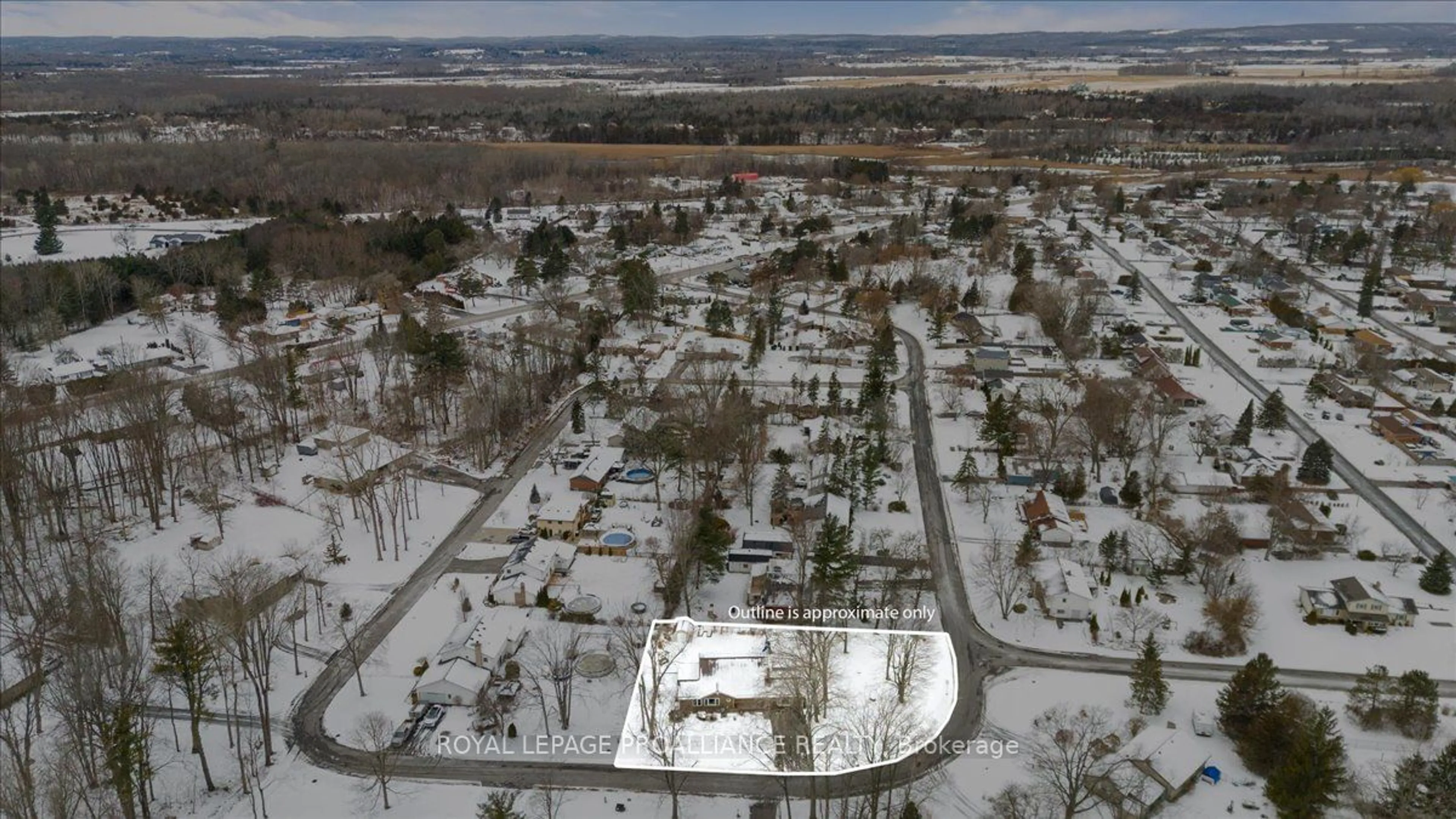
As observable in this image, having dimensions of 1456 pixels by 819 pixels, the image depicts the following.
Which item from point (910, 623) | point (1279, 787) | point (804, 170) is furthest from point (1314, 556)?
point (804, 170)

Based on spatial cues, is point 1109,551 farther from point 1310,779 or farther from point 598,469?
point 598,469

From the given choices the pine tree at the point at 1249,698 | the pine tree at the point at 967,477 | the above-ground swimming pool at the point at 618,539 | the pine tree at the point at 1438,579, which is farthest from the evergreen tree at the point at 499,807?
the pine tree at the point at 1438,579

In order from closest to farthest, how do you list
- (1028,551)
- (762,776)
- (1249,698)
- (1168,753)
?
(762,776) → (1168,753) → (1249,698) → (1028,551)

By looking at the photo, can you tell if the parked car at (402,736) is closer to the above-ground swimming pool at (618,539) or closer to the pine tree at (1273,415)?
the above-ground swimming pool at (618,539)

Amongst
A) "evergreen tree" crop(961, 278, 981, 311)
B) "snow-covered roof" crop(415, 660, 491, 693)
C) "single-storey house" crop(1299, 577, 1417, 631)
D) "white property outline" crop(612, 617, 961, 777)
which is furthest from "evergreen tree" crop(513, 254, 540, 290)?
"single-storey house" crop(1299, 577, 1417, 631)

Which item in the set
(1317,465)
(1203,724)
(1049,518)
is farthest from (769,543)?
(1317,465)

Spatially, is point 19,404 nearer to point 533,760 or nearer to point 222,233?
point 533,760
